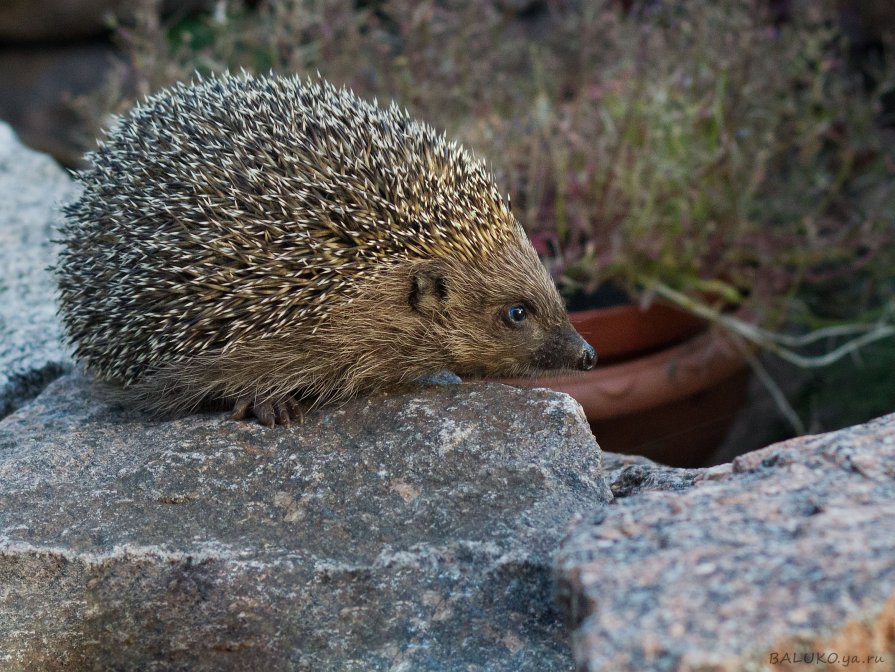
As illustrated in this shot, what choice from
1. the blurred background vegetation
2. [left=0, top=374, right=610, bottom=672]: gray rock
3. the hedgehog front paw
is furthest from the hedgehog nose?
the blurred background vegetation

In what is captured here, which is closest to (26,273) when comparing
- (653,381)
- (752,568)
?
(653,381)

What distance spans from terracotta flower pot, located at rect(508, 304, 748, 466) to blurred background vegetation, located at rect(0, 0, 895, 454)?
0.18m

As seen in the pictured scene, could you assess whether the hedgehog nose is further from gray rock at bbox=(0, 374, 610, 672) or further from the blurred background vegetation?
the blurred background vegetation

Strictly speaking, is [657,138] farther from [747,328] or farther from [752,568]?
[752,568]

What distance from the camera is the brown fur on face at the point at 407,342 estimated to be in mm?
3404

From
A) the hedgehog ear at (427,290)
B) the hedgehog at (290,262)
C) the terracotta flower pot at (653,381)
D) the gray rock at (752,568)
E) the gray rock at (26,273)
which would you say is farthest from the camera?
the terracotta flower pot at (653,381)

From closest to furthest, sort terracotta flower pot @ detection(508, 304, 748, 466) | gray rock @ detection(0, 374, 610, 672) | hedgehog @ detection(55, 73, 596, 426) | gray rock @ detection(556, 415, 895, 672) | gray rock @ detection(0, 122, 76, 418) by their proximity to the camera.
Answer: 1. gray rock @ detection(556, 415, 895, 672)
2. gray rock @ detection(0, 374, 610, 672)
3. hedgehog @ detection(55, 73, 596, 426)
4. gray rock @ detection(0, 122, 76, 418)
5. terracotta flower pot @ detection(508, 304, 748, 466)

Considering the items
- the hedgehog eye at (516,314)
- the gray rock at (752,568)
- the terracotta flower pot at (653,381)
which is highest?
the hedgehog eye at (516,314)

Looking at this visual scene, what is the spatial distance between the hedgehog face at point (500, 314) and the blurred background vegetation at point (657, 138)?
4.30 feet

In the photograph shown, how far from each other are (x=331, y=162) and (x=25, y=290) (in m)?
2.15

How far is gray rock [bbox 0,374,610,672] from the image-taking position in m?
2.66

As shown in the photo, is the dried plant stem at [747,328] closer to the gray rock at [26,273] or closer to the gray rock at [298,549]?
the gray rock at [298,549]

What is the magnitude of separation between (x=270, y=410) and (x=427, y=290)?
70 centimetres

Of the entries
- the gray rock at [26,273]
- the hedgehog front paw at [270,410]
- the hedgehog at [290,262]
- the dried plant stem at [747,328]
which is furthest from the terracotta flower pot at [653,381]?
the gray rock at [26,273]
